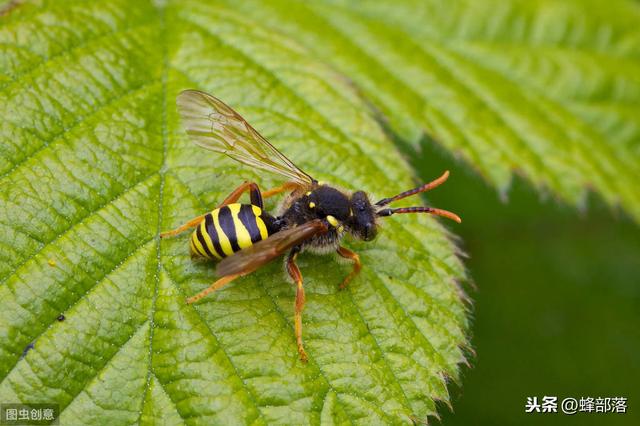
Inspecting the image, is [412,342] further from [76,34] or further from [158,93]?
[76,34]

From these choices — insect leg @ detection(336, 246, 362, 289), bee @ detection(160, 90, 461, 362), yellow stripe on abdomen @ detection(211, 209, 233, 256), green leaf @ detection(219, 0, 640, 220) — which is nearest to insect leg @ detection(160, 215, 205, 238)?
bee @ detection(160, 90, 461, 362)

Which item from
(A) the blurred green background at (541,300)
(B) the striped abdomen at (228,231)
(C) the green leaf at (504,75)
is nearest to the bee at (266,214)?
(B) the striped abdomen at (228,231)

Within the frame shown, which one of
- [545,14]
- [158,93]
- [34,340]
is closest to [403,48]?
[545,14]

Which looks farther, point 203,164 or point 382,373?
point 203,164

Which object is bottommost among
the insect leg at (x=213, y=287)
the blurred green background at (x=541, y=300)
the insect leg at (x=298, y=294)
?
the blurred green background at (x=541, y=300)

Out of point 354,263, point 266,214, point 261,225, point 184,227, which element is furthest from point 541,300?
point 184,227

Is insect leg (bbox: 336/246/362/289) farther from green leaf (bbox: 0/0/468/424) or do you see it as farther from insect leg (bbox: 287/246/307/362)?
insect leg (bbox: 287/246/307/362)

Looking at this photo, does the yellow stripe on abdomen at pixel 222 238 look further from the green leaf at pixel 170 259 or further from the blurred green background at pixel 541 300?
the blurred green background at pixel 541 300
